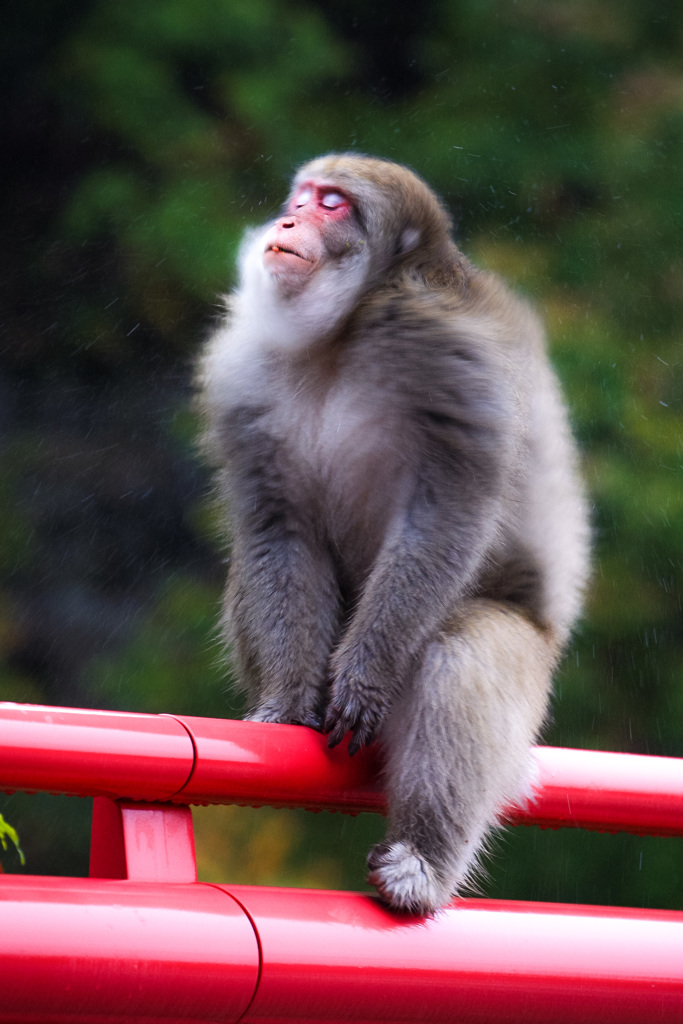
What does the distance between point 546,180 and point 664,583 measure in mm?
1319

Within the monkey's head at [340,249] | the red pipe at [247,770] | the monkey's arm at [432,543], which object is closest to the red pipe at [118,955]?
the red pipe at [247,770]

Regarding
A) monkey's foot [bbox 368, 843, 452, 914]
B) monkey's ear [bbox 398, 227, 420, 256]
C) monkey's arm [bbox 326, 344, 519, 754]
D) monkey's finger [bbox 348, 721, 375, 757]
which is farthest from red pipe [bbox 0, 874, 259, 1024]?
monkey's ear [bbox 398, 227, 420, 256]

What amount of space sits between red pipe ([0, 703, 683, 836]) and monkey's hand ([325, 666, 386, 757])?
19 millimetres

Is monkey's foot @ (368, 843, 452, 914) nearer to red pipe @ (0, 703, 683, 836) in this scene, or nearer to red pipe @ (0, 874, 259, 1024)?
red pipe @ (0, 703, 683, 836)

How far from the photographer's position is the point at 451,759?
4.80 feet

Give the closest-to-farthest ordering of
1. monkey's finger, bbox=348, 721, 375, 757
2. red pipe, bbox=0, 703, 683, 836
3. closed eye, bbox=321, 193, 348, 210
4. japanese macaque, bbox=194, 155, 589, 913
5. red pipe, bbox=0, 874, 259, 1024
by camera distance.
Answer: red pipe, bbox=0, 874, 259, 1024, red pipe, bbox=0, 703, 683, 836, monkey's finger, bbox=348, 721, 375, 757, japanese macaque, bbox=194, 155, 589, 913, closed eye, bbox=321, 193, 348, 210

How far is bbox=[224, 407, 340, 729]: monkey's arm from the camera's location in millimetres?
1738

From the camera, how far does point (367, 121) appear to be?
3.75m

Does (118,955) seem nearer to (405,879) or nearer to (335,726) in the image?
(405,879)

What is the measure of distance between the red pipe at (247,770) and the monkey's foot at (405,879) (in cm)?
6

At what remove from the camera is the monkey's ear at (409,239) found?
70.2 inches

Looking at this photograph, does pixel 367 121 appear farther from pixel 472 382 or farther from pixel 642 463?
pixel 472 382

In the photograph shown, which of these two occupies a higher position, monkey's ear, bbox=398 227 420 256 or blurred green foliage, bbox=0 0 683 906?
monkey's ear, bbox=398 227 420 256

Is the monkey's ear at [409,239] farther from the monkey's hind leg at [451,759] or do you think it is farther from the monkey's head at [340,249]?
the monkey's hind leg at [451,759]
